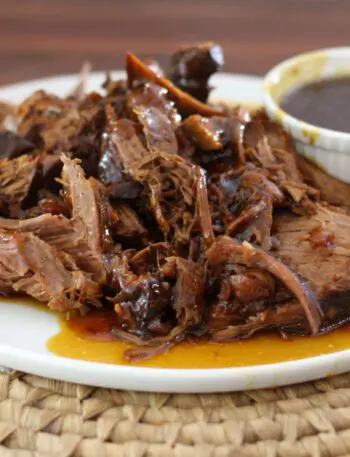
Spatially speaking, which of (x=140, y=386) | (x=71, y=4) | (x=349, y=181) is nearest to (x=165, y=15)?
(x=71, y=4)

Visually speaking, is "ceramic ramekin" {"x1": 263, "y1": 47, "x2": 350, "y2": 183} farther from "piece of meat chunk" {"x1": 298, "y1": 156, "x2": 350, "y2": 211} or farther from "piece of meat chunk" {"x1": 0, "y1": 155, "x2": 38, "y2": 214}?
"piece of meat chunk" {"x1": 0, "y1": 155, "x2": 38, "y2": 214}

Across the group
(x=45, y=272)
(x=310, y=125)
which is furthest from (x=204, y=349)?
(x=310, y=125)

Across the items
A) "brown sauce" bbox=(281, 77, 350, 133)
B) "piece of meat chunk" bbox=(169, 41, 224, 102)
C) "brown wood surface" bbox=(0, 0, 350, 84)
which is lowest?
"brown wood surface" bbox=(0, 0, 350, 84)

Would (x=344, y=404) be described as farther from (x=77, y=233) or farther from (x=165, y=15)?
(x=165, y=15)

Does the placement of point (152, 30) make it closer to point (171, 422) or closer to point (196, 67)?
point (196, 67)

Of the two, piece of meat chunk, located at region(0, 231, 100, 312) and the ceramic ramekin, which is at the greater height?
the ceramic ramekin

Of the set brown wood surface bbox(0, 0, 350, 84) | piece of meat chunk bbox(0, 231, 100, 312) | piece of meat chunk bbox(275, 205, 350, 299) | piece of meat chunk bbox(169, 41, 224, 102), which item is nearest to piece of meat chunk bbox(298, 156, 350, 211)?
piece of meat chunk bbox(275, 205, 350, 299)
